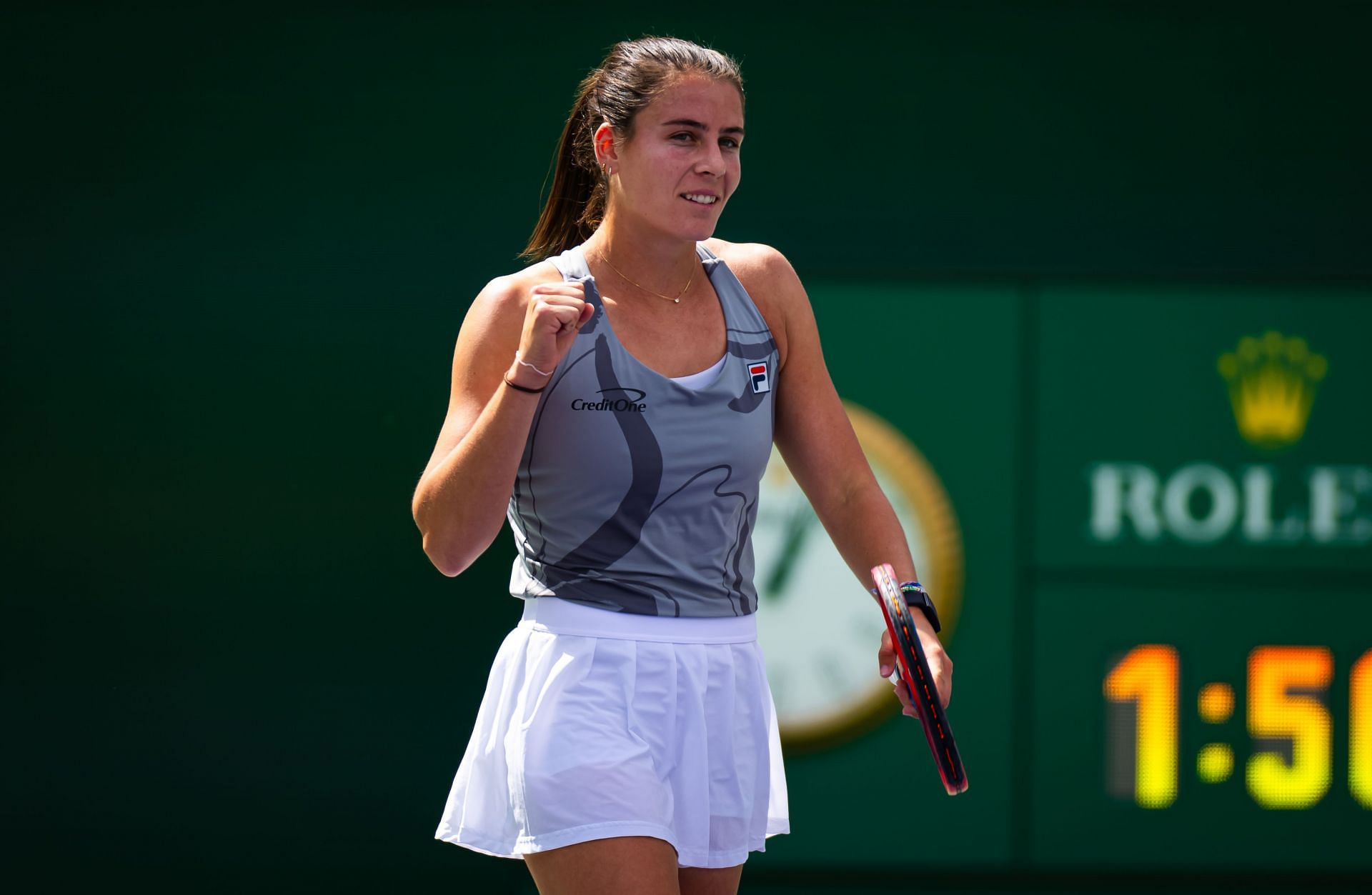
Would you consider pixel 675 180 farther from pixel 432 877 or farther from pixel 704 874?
pixel 432 877

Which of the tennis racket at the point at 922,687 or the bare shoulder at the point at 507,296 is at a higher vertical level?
the bare shoulder at the point at 507,296

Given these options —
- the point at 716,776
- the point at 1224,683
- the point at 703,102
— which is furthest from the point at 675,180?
the point at 1224,683

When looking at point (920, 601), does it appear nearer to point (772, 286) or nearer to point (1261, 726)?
point (772, 286)

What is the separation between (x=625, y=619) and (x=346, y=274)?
235cm

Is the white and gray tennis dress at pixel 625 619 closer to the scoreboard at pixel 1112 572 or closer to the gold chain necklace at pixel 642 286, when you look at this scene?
the gold chain necklace at pixel 642 286

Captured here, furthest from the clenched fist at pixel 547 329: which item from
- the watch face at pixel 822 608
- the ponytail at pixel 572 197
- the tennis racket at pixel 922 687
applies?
the watch face at pixel 822 608

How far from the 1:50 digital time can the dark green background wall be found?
1.02 m

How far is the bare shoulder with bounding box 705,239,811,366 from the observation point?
7.26 ft

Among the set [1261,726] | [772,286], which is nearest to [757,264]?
[772,286]

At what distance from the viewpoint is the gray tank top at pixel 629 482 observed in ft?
6.55

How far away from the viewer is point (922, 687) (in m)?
1.93

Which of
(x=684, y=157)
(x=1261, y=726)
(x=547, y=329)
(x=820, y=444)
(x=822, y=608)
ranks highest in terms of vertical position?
(x=684, y=157)

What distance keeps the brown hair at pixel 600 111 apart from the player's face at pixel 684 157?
2 cm

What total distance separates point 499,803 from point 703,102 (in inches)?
35.6
